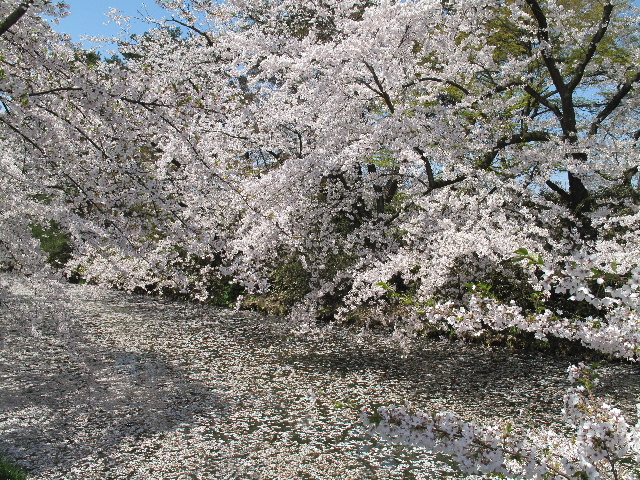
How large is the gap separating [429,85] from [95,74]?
7.36 m

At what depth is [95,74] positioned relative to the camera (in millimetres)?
5262

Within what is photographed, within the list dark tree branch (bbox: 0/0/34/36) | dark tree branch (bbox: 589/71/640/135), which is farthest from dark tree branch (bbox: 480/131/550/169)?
dark tree branch (bbox: 0/0/34/36)

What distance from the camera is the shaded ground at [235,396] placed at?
195 inches

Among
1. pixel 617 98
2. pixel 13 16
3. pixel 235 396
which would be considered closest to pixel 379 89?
pixel 617 98

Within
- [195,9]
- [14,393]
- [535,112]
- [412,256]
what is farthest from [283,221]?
[195,9]

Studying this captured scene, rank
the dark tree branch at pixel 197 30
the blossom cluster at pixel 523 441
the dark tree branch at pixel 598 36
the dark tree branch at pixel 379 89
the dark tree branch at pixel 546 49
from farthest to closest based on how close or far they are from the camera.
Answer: the dark tree branch at pixel 197 30 → the dark tree branch at pixel 546 49 → the dark tree branch at pixel 598 36 → the dark tree branch at pixel 379 89 → the blossom cluster at pixel 523 441

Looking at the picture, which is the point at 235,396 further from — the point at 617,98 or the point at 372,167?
the point at 617,98

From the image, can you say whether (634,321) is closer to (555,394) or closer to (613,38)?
(555,394)

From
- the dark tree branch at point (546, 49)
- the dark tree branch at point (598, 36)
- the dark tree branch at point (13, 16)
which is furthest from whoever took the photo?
the dark tree branch at point (546, 49)

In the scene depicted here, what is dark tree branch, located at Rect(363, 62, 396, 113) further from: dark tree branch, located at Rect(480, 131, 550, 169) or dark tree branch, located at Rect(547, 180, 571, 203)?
dark tree branch, located at Rect(547, 180, 571, 203)

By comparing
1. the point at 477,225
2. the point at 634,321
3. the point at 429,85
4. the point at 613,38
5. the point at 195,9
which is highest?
the point at 195,9

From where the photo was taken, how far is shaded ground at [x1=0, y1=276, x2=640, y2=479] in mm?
4957

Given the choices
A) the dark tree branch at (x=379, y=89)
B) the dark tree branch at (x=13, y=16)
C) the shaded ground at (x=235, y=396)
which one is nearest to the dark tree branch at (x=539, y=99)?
the dark tree branch at (x=379, y=89)

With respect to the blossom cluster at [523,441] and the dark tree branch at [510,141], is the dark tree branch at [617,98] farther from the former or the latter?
the blossom cluster at [523,441]
